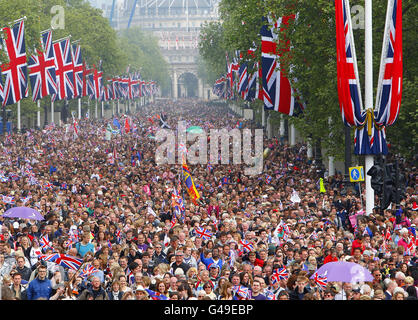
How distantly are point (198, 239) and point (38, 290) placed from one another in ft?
16.9

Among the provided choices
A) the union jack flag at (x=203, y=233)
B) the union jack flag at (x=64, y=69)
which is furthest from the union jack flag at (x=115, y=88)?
the union jack flag at (x=203, y=233)

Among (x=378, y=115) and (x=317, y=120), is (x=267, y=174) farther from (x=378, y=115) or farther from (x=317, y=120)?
(x=378, y=115)

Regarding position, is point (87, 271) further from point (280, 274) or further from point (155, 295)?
point (280, 274)

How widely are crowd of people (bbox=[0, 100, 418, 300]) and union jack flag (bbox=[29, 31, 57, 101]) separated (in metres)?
21.0

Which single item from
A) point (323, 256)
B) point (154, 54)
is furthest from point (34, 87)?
point (154, 54)

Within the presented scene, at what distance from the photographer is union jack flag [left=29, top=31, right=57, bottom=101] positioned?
57625mm

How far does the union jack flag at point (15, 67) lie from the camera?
47.7m

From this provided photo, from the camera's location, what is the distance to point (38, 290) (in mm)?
13133

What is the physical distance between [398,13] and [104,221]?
407 inches

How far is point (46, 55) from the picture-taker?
5819 cm

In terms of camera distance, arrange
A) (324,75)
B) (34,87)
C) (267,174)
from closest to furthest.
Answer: (324,75) < (267,174) < (34,87)

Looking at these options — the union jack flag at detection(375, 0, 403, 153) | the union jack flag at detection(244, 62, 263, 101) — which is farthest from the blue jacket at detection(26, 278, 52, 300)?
the union jack flag at detection(244, 62, 263, 101)

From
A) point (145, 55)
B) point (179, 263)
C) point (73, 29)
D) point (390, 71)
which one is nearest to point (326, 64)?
point (390, 71)

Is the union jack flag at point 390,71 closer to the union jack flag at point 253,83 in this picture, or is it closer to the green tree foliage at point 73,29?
the union jack flag at point 253,83
